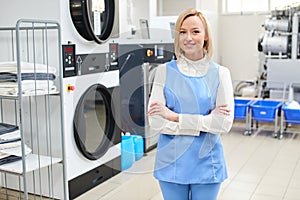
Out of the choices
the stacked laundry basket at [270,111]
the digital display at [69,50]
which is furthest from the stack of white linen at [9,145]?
the stacked laundry basket at [270,111]

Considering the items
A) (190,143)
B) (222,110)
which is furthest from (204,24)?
(190,143)

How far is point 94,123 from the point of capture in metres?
3.51

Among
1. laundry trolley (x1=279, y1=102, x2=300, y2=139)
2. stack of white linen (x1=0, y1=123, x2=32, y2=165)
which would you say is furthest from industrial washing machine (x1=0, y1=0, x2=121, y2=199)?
laundry trolley (x1=279, y1=102, x2=300, y2=139)

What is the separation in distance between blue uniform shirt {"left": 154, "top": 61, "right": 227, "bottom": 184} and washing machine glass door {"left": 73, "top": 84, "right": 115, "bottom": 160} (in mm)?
1597

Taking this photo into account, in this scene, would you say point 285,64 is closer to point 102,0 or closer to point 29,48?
point 102,0

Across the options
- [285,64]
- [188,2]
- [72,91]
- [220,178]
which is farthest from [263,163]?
[188,2]

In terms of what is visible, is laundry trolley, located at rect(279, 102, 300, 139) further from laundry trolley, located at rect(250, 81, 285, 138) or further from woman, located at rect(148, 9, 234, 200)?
woman, located at rect(148, 9, 234, 200)

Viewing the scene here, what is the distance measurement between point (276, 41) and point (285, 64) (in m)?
0.40

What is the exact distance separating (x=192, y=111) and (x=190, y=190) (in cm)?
38

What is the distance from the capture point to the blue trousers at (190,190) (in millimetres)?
1737

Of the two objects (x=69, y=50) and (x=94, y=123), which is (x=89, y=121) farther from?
(x=69, y=50)

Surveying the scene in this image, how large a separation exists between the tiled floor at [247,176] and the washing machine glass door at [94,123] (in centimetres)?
38

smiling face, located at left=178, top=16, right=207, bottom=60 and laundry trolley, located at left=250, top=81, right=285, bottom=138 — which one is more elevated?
smiling face, located at left=178, top=16, right=207, bottom=60

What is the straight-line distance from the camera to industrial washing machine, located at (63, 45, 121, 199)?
3.10 metres
